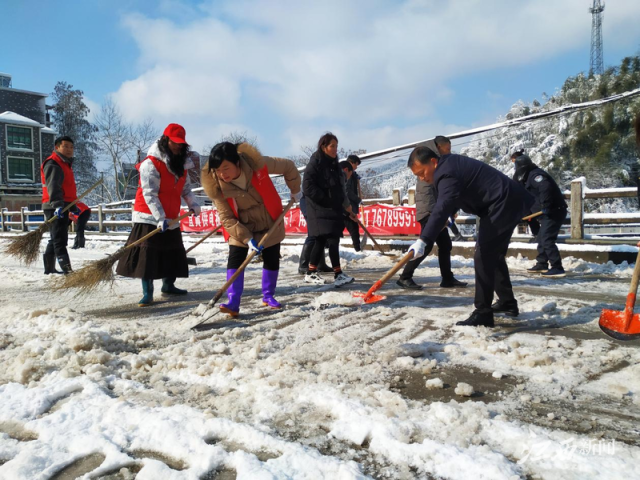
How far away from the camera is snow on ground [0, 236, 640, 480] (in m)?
1.65

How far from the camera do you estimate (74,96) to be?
3922cm

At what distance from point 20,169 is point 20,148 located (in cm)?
158

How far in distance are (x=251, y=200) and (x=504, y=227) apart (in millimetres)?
2142

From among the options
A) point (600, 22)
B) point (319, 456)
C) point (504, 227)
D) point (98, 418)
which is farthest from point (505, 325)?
point (600, 22)

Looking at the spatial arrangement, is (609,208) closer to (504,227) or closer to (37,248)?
(504,227)

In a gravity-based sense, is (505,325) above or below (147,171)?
below

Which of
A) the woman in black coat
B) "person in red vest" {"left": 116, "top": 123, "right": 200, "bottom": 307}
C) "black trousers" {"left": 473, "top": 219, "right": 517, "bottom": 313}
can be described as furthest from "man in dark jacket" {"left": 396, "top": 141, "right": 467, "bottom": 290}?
"person in red vest" {"left": 116, "top": 123, "right": 200, "bottom": 307}

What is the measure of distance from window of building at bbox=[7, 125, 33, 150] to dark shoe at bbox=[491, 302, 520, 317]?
38709 mm

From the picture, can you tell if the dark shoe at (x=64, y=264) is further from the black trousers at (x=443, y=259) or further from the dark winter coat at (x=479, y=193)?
the dark winter coat at (x=479, y=193)

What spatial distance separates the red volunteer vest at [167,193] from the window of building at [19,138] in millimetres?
35779

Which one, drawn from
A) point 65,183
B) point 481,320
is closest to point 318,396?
point 481,320

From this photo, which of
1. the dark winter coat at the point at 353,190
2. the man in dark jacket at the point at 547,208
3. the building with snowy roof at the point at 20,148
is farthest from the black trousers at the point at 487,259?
the building with snowy roof at the point at 20,148

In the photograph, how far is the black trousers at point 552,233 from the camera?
6023 mm

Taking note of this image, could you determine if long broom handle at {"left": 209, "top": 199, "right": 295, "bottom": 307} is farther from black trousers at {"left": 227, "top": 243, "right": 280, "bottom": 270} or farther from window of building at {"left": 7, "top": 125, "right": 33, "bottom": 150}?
window of building at {"left": 7, "top": 125, "right": 33, "bottom": 150}
